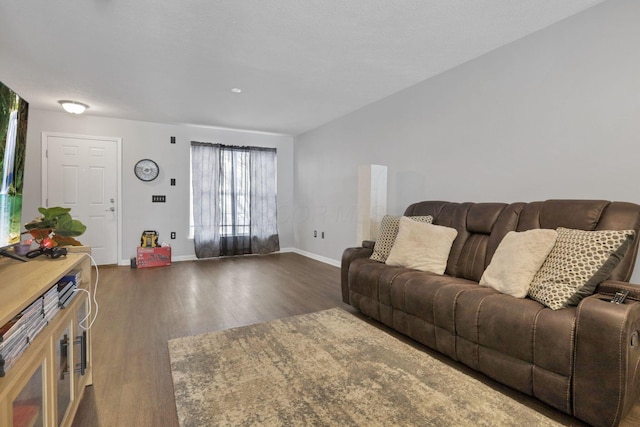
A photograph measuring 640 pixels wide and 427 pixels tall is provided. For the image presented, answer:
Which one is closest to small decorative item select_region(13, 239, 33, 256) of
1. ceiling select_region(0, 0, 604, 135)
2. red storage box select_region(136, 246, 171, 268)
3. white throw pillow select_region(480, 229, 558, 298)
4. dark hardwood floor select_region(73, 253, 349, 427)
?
dark hardwood floor select_region(73, 253, 349, 427)

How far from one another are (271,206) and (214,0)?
4.32 m

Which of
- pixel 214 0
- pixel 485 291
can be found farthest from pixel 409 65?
pixel 485 291

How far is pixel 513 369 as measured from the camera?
5.66ft

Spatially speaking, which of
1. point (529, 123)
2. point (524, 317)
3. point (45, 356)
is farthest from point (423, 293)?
point (45, 356)

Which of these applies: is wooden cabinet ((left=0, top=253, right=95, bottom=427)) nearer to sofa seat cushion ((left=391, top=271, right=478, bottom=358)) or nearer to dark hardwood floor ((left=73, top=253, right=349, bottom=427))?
dark hardwood floor ((left=73, top=253, right=349, bottom=427))

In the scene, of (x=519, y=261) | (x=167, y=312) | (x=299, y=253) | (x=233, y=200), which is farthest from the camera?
(x=299, y=253)

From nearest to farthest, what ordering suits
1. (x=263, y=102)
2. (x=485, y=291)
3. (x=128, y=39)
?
1. (x=485, y=291)
2. (x=128, y=39)
3. (x=263, y=102)

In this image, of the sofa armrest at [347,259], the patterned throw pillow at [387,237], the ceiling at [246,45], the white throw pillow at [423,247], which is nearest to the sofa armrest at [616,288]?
the white throw pillow at [423,247]

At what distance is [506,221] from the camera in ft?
7.92

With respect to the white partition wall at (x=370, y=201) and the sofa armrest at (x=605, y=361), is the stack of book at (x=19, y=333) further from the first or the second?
the white partition wall at (x=370, y=201)

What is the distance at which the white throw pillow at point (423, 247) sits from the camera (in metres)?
2.62

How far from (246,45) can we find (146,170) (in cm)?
351

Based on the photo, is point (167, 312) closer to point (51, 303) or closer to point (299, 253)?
point (51, 303)

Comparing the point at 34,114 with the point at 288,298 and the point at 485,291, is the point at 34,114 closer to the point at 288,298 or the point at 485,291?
the point at 288,298
